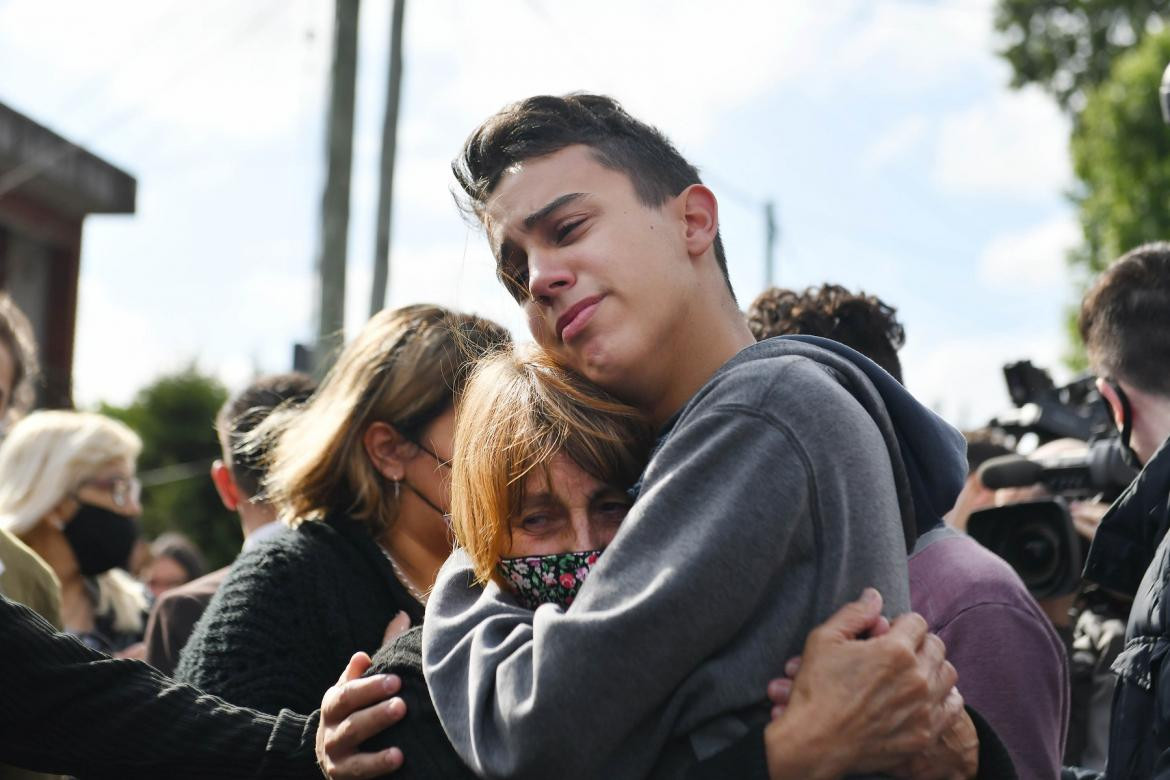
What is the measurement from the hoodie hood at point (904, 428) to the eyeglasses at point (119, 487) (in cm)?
337

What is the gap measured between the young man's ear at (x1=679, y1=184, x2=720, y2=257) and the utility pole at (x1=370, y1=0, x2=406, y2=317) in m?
7.94

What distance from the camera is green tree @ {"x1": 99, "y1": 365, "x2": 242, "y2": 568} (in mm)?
22781

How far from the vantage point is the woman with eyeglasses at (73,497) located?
4.57 metres

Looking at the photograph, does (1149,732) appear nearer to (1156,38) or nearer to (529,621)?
(529,621)

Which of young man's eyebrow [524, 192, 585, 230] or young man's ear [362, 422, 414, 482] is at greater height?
young man's eyebrow [524, 192, 585, 230]

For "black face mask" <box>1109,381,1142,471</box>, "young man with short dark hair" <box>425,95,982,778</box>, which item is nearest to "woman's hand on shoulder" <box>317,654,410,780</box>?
"young man with short dark hair" <box>425,95,982,778</box>

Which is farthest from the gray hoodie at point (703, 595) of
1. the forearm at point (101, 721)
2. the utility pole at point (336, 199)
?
the utility pole at point (336, 199)

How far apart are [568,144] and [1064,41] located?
27.3 m

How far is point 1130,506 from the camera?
119 inches

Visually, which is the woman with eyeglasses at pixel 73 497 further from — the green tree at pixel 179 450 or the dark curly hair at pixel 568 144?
the green tree at pixel 179 450

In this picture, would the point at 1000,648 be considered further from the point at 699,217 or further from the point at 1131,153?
the point at 1131,153

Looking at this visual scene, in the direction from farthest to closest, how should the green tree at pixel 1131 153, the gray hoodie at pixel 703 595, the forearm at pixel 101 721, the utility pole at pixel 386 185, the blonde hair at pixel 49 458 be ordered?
the green tree at pixel 1131 153 → the utility pole at pixel 386 185 → the blonde hair at pixel 49 458 → the forearm at pixel 101 721 → the gray hoodie at pixel 703 595

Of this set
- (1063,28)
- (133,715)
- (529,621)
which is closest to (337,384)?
(133,715)

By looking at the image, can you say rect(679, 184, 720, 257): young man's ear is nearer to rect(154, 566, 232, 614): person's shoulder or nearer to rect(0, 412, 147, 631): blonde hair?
rect(154, 566, 232, 614): person's shoulder
